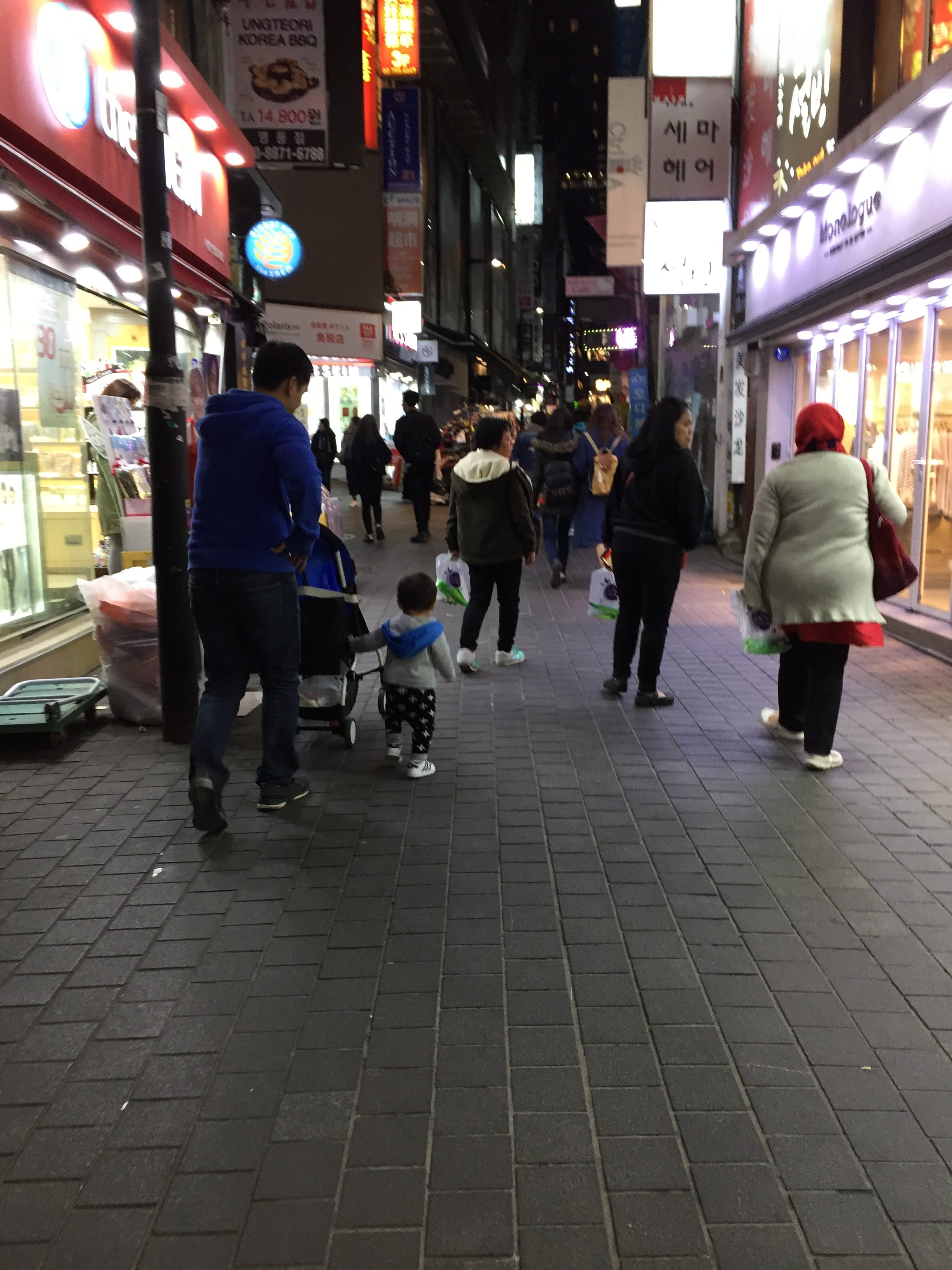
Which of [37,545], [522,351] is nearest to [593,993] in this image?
[37,545]

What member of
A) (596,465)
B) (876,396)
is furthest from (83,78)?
(876,396)

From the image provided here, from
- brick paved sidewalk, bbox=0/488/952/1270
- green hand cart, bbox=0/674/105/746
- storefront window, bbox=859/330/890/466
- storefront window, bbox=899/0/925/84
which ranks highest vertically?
storefront window, bbox=899/0/925/84

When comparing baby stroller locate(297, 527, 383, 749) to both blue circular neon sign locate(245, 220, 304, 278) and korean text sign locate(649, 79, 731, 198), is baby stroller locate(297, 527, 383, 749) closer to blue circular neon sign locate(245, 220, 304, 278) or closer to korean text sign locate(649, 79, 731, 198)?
blue circular neon sign locate(245, 220, 304, 278)

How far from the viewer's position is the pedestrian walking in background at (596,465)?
11820 mm

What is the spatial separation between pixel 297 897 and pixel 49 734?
260cm

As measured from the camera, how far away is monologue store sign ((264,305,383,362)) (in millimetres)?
15258

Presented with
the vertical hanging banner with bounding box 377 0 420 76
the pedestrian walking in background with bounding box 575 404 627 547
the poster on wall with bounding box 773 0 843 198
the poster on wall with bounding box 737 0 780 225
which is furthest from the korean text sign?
the vertical hanging banner with bounding box 377 0 420 76

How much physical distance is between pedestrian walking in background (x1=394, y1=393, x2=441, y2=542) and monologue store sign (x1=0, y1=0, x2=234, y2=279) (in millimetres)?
6521

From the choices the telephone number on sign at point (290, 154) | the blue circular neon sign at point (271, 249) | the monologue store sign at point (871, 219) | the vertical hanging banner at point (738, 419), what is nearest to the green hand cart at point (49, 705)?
the monologue store sign at point (871, 219)

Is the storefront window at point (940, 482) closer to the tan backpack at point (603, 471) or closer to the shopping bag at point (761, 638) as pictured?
the tan backpack at point (603, 471)

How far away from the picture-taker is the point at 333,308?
16141 mm

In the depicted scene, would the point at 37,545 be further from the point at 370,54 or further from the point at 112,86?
the point at 370,54

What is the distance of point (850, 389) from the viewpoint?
11.5 meters

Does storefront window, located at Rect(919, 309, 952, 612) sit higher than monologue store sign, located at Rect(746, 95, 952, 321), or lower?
lower
